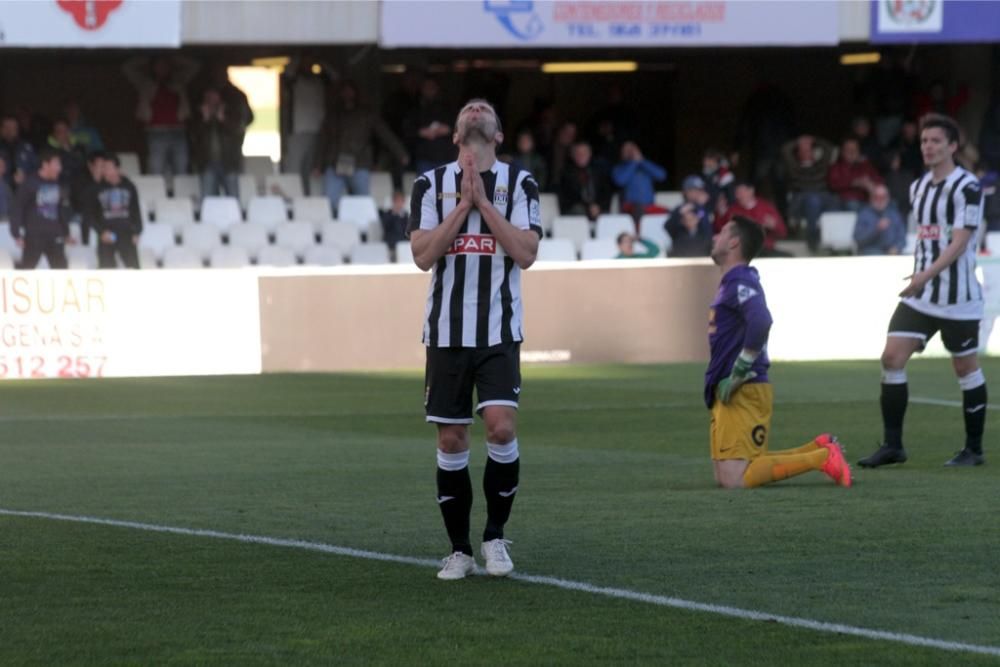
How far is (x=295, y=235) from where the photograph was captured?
76.0ft

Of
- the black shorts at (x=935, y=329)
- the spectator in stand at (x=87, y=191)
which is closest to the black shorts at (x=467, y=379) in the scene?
the black shorts at (x=935, y=329)

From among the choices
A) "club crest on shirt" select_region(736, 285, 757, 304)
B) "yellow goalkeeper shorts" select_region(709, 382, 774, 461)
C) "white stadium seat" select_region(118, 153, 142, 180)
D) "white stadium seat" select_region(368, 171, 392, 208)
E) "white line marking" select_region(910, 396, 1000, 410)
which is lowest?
"white line marking" select_region(910, 396, 1000, 410)

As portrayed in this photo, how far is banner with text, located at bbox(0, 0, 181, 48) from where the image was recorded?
2175cm

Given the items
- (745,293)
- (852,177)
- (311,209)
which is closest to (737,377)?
(745,293)

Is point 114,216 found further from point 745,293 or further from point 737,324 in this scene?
point 745,293

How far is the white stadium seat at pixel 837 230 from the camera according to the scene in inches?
968

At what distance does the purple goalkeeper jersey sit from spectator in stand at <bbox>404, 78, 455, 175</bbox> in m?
13.8

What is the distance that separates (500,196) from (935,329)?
4.40 meters

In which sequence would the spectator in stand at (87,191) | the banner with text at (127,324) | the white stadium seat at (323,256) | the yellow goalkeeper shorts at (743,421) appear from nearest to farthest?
the yellow goalkeeper shorts at (743,421), the banner with text at (127,324), the spectator in stand at (87,191), the white stadium seat at (323,256)

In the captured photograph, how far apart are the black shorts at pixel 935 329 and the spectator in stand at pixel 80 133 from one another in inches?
577

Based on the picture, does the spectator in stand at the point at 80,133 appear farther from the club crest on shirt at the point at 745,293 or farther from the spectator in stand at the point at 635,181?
the club crest on shirt at the point at 745,293

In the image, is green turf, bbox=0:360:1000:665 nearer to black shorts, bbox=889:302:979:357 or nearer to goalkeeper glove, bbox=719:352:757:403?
goalkeeper glove, bbox=719:352:757:403

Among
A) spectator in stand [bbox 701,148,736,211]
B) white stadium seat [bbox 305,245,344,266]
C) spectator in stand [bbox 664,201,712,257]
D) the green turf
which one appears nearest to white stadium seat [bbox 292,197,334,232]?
white stadium seat [bbox 305,245,344,266]

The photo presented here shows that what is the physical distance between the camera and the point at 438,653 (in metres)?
5.75
